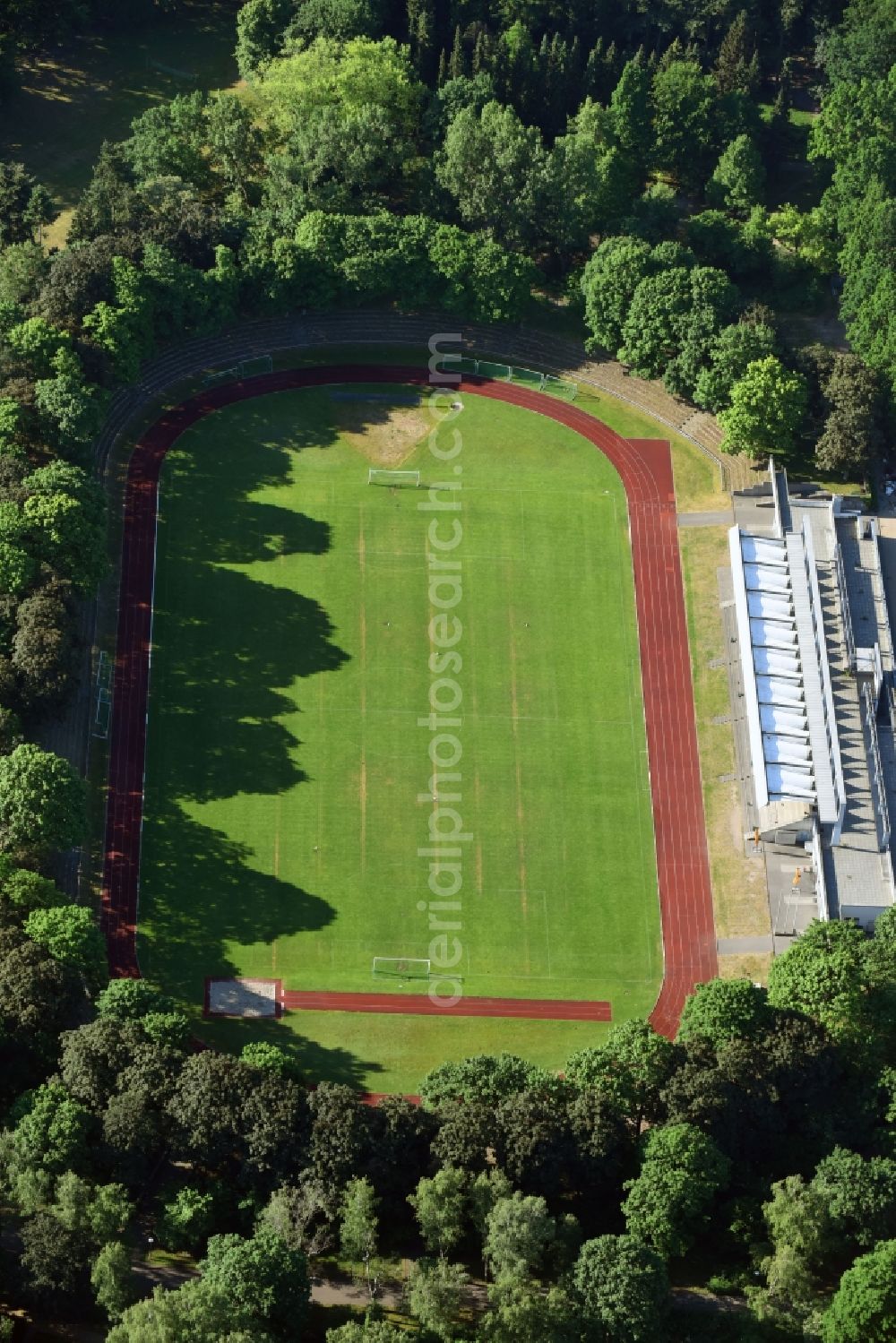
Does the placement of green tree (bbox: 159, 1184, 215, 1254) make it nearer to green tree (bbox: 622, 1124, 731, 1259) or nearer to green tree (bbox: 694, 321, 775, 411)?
green tree (bbox: 622, 1124, 731, 1259)

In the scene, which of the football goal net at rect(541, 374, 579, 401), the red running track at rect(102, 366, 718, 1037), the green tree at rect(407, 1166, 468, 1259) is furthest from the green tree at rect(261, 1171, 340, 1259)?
the football goal net at rect(541, 374, 579, 401)

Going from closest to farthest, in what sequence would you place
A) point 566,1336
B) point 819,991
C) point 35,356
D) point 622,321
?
point 566,1336 → point 819,991 → point 35,356 → point 622,321

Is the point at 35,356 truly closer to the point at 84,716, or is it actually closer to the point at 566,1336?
the point at 84,716

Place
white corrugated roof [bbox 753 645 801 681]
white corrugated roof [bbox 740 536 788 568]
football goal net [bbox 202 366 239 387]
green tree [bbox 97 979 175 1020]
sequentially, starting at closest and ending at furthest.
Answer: green tree [bbox 97 979 175 1020]
white corrugated roof [bbox 753 645 801 681]
white corrugated roof [bbox 740 536 788 568]
football goal net [bbox 202 366 239 387]

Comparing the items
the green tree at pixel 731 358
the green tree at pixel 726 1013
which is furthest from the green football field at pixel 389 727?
the green tree at pixel 731 358

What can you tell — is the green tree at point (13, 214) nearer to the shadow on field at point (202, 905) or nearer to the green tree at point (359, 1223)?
the shadow on field at point (202, 905)

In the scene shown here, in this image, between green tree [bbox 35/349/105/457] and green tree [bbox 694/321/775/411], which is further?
green tree [bbox 694/321/775/411]

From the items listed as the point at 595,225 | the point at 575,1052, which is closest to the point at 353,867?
the point at 575,1052

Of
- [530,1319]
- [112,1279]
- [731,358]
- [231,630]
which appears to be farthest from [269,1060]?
[731,358]
